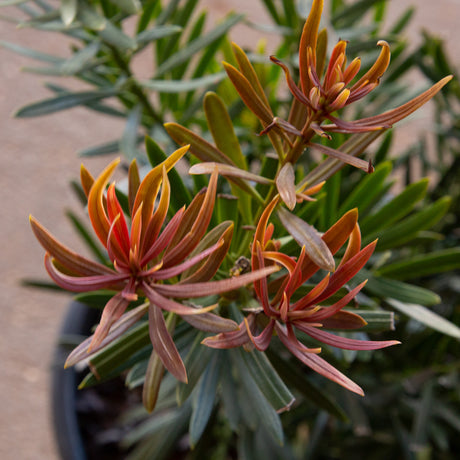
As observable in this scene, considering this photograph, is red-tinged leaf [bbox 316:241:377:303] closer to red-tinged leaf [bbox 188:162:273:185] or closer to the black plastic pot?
red-tinged leaf [bbox 188:162:273:185]

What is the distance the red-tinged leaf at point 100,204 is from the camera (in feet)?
0.67

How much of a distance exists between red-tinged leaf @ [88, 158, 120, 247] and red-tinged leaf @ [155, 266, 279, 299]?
34 millimetres

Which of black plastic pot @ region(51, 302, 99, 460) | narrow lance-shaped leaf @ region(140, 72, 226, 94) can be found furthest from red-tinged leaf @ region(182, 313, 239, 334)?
black plastic pot @ region(51, 302, 99, 460)

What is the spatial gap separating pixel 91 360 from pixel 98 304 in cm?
7

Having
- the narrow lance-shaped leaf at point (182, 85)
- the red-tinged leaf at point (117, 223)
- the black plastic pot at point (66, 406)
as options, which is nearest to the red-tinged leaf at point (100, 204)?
the red-tinged leaf at point (117, 223)

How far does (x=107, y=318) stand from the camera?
0.70ft

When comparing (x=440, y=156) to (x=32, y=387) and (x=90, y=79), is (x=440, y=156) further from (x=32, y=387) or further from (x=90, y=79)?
(x=32, y=387)

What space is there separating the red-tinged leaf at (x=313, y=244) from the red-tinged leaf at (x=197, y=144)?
55 millimetres

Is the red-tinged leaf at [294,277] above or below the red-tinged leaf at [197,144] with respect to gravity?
below

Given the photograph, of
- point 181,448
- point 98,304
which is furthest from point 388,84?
point 181,448

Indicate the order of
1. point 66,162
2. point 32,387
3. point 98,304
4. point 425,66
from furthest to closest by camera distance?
point 66,162, point 32,387, point 425,66, point 98,304

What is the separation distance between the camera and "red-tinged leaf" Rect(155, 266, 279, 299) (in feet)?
0.64

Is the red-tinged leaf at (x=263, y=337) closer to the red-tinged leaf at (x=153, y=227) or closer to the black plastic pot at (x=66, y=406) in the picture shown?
the red-tinged leaf at (x=153, y=227)

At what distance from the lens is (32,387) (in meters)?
0.97
